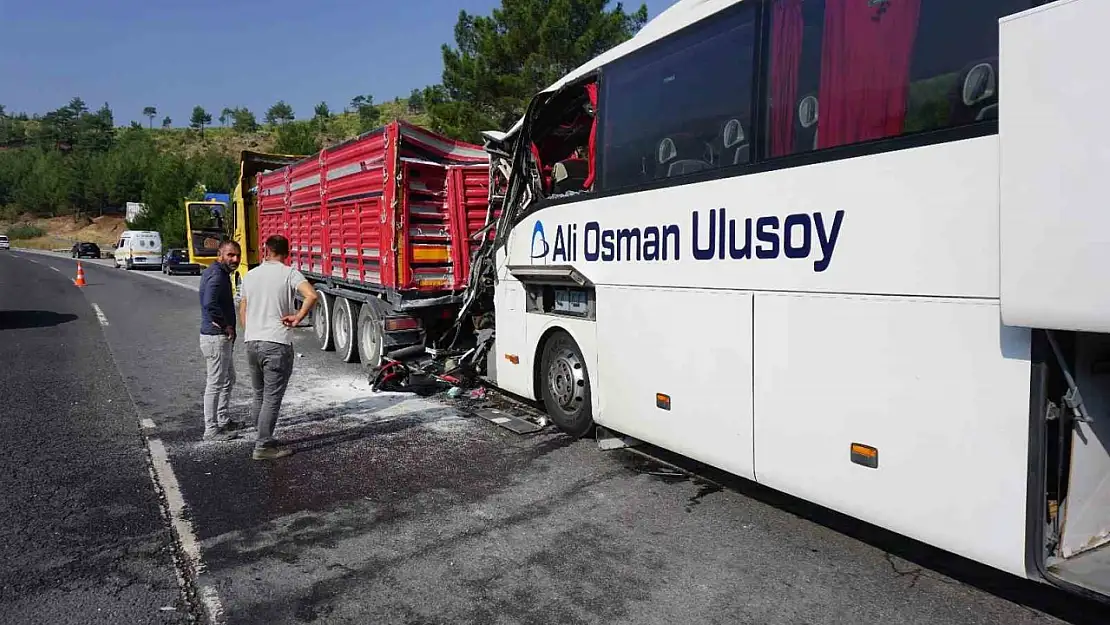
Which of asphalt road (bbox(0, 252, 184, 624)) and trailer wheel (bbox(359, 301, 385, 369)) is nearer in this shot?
asphalt road (bbox(0, 252, 184, 624))

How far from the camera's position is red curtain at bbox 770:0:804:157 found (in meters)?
4.23

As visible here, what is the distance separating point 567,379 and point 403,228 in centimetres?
319

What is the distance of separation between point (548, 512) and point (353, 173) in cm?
621

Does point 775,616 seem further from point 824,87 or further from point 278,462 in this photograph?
point 278,462

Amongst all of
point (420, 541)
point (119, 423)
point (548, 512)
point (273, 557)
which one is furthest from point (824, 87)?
point (119, 423)


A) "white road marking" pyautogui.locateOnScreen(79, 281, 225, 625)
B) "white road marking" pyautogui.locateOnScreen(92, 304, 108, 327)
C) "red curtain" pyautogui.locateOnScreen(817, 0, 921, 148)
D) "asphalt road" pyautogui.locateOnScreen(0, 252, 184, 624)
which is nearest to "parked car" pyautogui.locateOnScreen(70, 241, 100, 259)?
"white road marking" pyautogui.locateOnScreen(92, 304, 108, 327)

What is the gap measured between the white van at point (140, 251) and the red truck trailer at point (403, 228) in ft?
120

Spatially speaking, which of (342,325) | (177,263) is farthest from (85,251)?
(342,325)

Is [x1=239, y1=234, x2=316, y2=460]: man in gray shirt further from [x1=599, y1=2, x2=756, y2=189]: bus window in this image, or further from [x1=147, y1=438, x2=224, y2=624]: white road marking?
[x1=599, y1=2, x2=756, y2=189]: bus window

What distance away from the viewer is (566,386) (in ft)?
21.4

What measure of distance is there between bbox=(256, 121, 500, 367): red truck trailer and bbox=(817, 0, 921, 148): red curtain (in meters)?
4.50

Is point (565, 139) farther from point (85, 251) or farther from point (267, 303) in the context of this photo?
point (85, 251)

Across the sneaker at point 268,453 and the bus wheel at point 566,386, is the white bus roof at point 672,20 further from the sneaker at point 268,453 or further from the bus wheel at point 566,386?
the sneaker at point 268,453

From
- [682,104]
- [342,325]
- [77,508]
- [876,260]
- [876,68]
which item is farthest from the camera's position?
[342,325]
